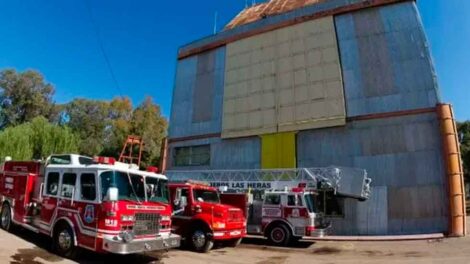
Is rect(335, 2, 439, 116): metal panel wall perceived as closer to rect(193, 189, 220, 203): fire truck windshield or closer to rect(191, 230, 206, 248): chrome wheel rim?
rect(193, 189, 220, 203): fire truck windshield

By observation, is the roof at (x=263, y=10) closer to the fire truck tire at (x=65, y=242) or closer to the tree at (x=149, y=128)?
the tree at (x=149, y=128)

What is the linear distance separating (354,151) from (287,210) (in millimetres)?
8709

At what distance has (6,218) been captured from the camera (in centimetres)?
1363

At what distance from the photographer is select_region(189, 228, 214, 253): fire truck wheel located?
13914 mm

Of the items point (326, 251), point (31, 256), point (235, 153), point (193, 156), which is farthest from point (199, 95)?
point (31, 256)

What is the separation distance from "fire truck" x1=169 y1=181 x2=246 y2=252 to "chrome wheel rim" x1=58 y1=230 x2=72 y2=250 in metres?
4.34

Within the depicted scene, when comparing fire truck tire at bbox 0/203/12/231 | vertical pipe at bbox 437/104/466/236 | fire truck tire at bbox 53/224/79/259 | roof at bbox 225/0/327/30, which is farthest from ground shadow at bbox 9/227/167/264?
roof at bbox 225/0/327/30

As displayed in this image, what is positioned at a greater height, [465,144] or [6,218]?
[465,144]

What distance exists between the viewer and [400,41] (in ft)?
80.7

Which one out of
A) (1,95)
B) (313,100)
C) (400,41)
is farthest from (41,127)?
(400,41)

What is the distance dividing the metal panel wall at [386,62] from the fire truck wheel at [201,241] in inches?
Result: 565

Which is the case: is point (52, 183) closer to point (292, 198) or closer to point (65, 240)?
point (65, 240)

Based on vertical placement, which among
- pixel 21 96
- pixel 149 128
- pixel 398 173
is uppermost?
pixel 21 96

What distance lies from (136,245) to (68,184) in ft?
9.44
